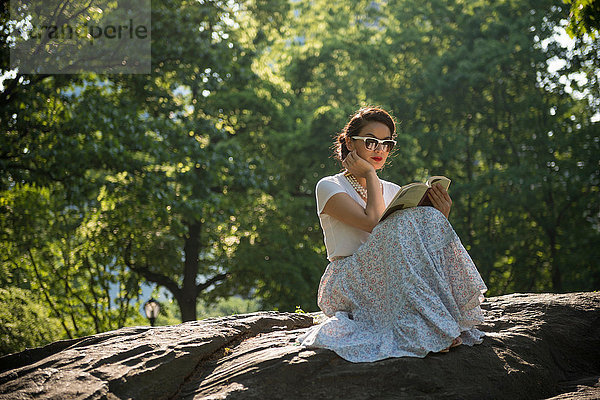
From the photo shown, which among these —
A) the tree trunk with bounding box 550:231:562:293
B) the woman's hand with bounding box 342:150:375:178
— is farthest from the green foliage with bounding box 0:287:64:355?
the tree trunk with bounding box 550:231:562:293

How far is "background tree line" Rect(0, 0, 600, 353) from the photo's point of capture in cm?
1677

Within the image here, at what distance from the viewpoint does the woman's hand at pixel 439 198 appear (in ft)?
14.1

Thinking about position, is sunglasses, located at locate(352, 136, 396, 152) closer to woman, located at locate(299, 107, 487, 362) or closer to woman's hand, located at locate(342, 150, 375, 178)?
woman, located at locate(299, 107, 487, 362)

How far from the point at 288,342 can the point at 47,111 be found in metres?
8.93

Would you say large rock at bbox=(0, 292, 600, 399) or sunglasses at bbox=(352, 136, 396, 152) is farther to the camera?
sunglasses at bbox=(352, 136, 396, 152)

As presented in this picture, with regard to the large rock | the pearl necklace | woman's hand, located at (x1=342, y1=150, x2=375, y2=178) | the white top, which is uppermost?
woman's hand, located at (x1=342, y1=150, x2=375, y2=178)

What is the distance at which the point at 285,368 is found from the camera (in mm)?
3936

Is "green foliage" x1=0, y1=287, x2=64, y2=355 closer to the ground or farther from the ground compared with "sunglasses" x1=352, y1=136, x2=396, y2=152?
closer to the ground

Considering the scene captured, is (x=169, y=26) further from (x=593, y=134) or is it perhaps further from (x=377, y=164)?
(x=593, y=134)

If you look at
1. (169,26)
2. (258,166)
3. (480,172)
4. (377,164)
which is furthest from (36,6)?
(480,172)

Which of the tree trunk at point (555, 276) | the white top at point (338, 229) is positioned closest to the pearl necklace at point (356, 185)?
the white top at point (338, 229)

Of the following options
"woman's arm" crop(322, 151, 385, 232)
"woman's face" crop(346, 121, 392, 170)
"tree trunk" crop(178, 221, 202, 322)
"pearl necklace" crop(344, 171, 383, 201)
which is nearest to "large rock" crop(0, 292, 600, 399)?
"woman's arm" crop(322, 151, 385, 232)

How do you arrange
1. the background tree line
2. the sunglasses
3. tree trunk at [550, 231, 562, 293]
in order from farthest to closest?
1. tree trunk at [550, 231, 562, 293]
2. the background tree line
3. the sunglasses

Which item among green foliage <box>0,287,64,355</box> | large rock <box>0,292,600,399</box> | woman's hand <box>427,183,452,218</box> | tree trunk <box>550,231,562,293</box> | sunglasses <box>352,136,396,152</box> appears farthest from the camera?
tree trunk <box>550,231,562,293</box>
